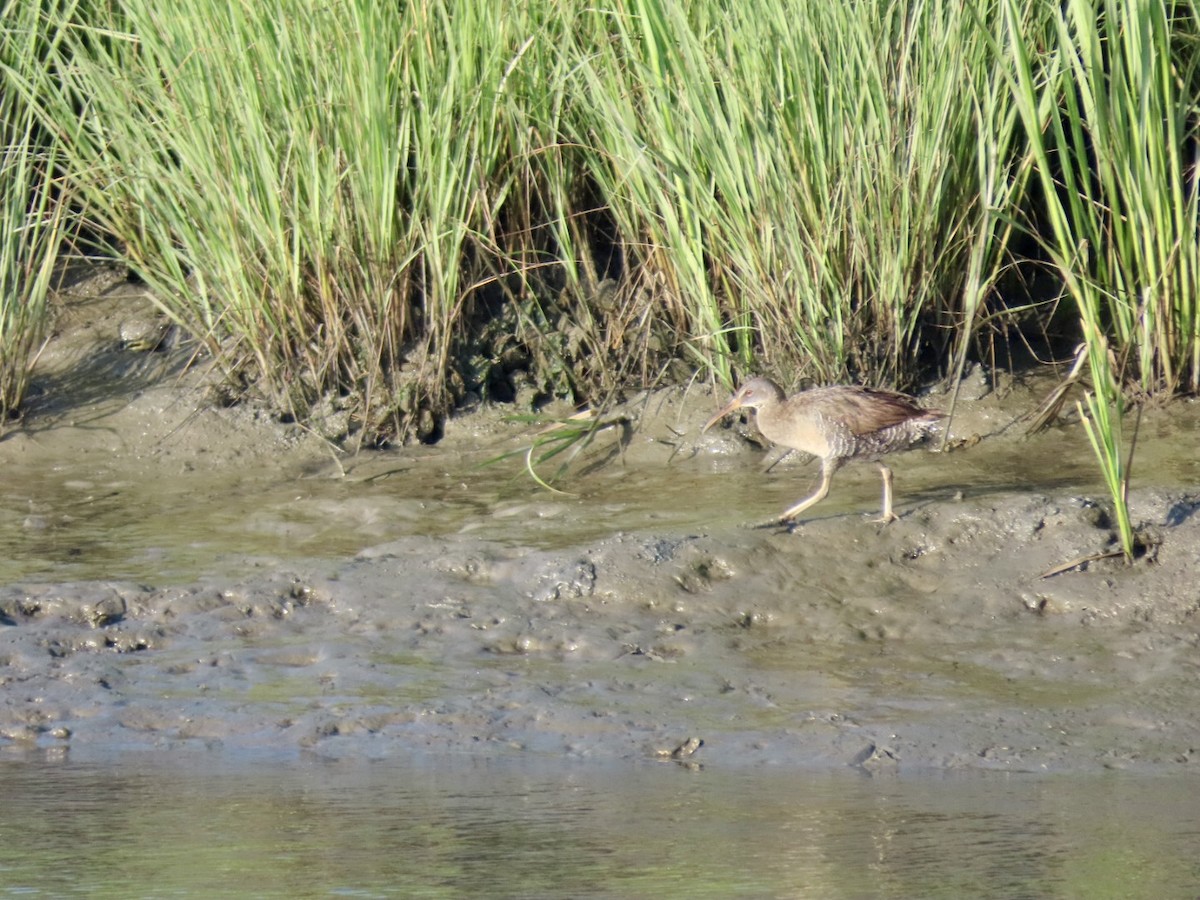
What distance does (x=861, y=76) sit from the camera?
5.82 metres

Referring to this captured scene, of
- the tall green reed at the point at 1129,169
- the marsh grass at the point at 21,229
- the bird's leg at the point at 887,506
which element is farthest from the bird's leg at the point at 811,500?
the marsh grass at the point at 21,229

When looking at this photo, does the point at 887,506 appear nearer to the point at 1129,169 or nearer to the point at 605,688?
the point at 605,688

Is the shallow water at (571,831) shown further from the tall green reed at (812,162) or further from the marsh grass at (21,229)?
the marsh grass at (21,229)

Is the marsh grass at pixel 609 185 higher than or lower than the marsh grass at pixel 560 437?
higher

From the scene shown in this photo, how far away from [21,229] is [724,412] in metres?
2.79

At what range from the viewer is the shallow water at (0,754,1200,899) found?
3.22 m

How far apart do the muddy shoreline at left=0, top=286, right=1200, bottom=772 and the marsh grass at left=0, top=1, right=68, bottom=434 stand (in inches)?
21.5

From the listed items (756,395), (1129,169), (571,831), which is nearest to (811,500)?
(756,395)

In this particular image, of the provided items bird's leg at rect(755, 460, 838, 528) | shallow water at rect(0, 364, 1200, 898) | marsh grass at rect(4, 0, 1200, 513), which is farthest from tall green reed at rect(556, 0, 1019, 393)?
bird's leg at rect(755, 460, 838, 528)

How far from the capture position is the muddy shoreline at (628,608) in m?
4.29

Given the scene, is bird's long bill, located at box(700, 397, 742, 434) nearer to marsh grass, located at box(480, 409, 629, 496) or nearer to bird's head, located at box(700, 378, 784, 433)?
bird's head, located at box(700, 378, 784, 433)

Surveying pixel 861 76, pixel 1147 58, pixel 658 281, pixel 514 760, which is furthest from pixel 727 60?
pixel 514 760

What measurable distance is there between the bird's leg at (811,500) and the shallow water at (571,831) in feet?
4.57

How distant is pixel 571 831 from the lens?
355 cm
